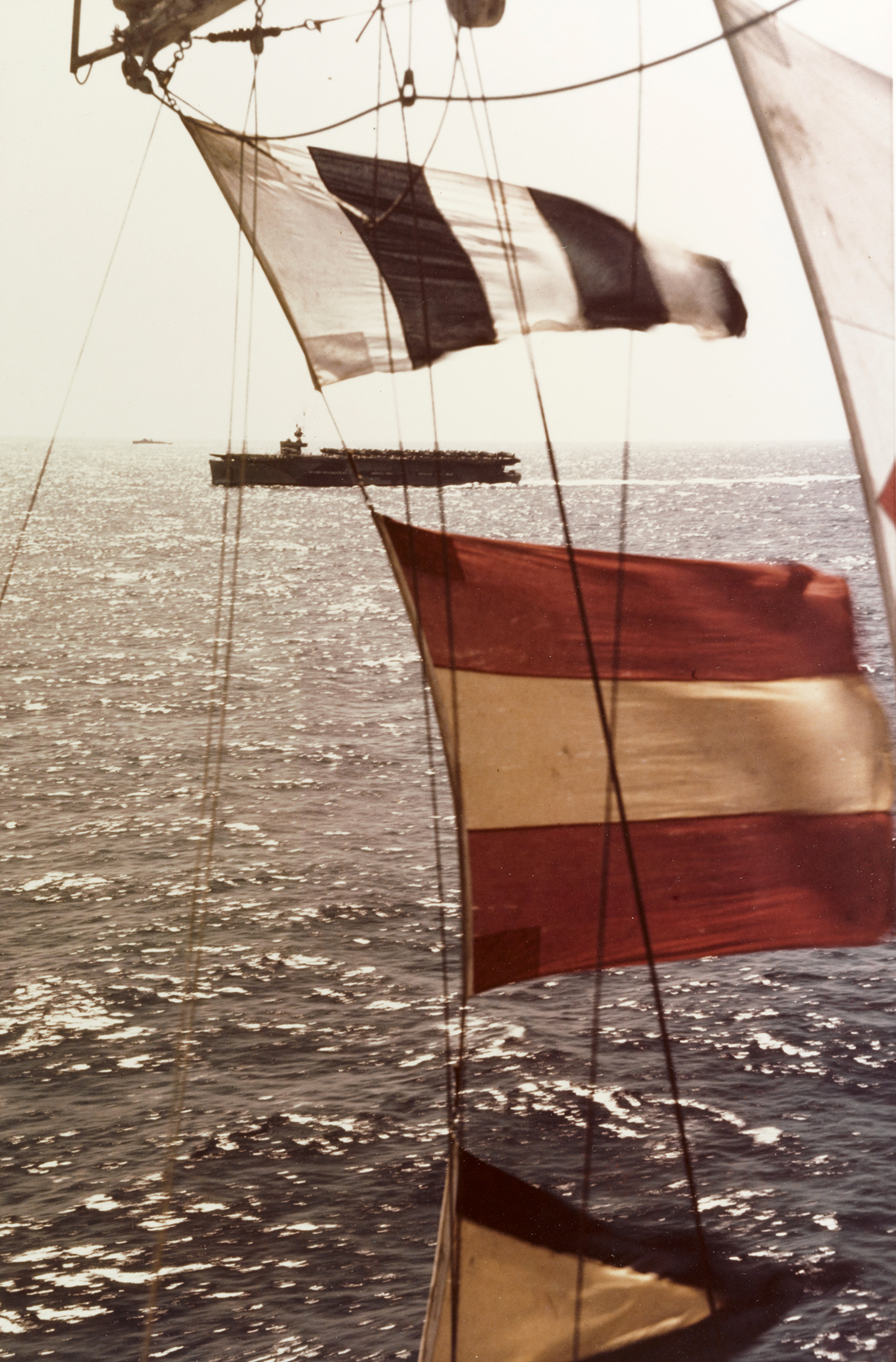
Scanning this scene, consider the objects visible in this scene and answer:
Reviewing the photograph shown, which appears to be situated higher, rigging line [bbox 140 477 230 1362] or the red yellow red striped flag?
the red yellow red striped flag

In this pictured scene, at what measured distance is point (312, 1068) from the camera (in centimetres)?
2566

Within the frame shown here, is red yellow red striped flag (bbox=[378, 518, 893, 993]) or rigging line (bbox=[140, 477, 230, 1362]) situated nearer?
red yellow red striped flag (bbox=[378, 518, 893, 993])

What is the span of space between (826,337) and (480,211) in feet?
11.4

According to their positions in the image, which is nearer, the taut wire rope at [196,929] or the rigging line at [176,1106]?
the taut wire rope at [196,929]

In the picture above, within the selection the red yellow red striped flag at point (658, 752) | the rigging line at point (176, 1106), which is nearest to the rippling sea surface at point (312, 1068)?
the rigging line at point (176, 1106)

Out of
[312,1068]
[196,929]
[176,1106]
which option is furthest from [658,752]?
[196,929]

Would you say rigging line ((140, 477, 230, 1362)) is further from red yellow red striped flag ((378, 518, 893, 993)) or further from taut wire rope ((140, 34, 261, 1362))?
red yellow red striped flag ((378, 518, 893, 993))

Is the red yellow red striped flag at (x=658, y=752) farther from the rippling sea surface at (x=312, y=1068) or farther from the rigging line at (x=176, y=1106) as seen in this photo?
the rippling sea surface at (x=312, y=1068)

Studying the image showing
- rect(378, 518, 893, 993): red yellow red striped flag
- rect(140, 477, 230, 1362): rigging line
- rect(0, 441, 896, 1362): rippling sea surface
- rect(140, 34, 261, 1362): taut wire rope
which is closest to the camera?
rect(378, 518, 893, 993): red yellow red striped flag

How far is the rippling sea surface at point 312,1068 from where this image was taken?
65.9 feet

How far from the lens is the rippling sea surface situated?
20.1 metres

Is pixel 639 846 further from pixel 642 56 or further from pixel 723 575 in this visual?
pixel 642 56

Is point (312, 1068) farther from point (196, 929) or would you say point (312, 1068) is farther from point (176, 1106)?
point (196, 929)

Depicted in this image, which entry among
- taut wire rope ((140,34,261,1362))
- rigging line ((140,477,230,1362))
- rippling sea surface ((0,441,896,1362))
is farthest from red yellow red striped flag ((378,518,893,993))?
rippling sea surface ((0,441,896,1362))
